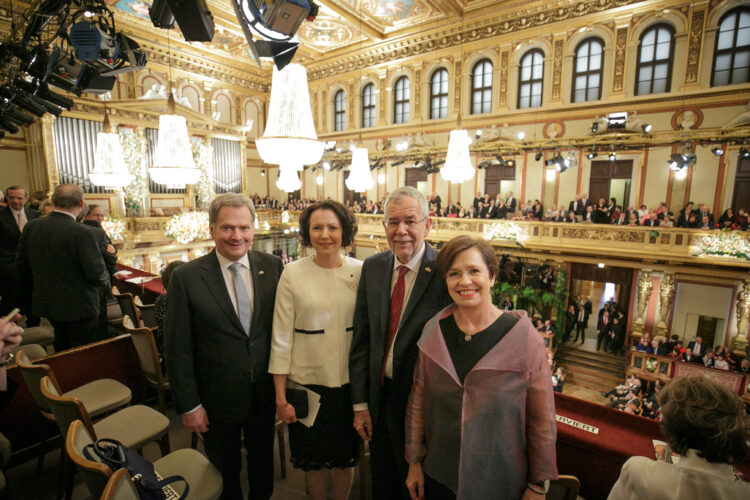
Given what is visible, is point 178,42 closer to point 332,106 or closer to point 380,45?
point 332,106

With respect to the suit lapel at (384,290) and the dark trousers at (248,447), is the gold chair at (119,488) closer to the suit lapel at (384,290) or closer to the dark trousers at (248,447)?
the dark trousers at (248,447)

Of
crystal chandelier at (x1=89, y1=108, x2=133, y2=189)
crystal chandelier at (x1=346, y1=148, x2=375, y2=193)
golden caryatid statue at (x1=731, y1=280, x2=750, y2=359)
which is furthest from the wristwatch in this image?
golden caryatid statue at (x1=731, y1=280, x2=750, y2=359)

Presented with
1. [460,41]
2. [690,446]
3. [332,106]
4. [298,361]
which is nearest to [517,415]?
[690,446]

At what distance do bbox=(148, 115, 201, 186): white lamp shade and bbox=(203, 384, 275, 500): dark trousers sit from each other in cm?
248

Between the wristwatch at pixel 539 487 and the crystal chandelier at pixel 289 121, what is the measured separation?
220 cm

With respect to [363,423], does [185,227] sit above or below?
above

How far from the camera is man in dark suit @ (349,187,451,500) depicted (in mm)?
1722

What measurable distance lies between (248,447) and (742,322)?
13.1 m

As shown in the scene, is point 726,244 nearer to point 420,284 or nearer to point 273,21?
point 420,284

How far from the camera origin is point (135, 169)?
500 inches

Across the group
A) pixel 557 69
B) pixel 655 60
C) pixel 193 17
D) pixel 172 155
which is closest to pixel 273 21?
pixel 193 17

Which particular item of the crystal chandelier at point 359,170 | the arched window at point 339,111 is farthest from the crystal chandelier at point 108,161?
the arched window at point 339,111

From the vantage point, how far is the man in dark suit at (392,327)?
5.65 ft

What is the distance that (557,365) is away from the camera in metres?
11.0
